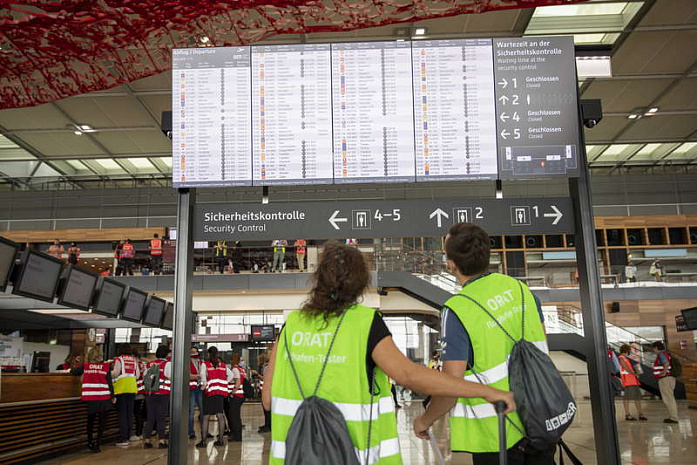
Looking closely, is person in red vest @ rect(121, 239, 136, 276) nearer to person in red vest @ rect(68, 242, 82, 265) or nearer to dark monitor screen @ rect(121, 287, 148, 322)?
person in red vest @ rect(68, 242, 82, 265)

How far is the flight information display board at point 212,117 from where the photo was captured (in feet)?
14.5

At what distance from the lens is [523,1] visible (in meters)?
4.67

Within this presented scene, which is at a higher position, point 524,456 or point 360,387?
point 360,387

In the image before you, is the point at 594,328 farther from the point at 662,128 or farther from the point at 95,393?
the point at 662,128

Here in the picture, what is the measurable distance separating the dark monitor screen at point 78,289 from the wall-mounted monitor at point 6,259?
55.5 inches

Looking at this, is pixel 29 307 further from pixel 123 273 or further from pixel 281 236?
pixel 281 236

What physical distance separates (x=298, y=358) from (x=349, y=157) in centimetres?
261

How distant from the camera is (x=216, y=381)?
8914mm

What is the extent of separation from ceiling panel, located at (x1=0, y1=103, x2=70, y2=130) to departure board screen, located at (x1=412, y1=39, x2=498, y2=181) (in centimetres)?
1507

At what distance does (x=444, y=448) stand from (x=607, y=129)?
15.1 meters

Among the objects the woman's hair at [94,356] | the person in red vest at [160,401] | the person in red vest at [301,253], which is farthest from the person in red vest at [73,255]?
the person in red vest at [160,401]

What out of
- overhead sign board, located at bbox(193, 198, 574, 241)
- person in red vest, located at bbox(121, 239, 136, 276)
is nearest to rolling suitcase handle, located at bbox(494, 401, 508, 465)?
overhead sign board, located at bbox(193, 198, 574, 241)

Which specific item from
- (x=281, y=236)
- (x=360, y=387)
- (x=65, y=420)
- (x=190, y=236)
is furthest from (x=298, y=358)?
(x=65, y=420)

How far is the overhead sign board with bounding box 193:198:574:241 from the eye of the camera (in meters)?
4.37
